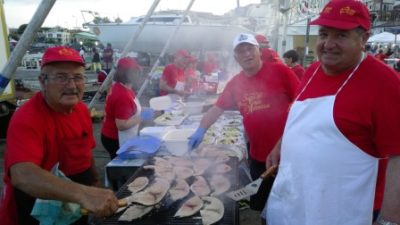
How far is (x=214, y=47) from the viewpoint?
16266 mm

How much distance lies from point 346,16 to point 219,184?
1.54 metres

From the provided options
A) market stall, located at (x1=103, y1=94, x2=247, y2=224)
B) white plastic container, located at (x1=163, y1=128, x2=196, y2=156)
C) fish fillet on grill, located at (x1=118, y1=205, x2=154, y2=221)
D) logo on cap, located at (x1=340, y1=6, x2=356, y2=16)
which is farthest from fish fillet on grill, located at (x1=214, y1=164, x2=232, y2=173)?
logo on cap, located at (x1=340, y1=6, x2=356, y2=16)

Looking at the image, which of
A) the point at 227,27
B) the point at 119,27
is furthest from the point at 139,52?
the point at 227,27

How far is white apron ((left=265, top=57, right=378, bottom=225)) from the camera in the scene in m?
1.72

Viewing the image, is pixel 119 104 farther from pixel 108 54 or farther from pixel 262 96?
pixel 108 54

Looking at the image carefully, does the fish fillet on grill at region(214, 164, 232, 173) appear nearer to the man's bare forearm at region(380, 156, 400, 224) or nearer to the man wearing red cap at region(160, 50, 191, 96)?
the man's bare forearm at region(380, 156, 400, 224)

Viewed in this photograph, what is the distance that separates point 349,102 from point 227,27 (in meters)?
12.8

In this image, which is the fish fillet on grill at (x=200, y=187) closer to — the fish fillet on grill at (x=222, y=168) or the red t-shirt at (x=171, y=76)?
the fish fillet on grill at (x=222, y=168)

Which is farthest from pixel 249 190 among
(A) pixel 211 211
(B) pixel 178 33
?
(B) pixel 178 33

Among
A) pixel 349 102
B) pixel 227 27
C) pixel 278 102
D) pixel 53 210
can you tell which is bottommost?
pixel 53 210

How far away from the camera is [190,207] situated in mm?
2270

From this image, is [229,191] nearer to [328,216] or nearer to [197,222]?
[197,222]

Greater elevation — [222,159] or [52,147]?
[52,147]

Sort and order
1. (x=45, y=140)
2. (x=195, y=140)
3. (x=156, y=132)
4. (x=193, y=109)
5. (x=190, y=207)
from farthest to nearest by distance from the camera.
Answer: (x=193, y=109) → (x=156, y=132) → (x=195, y=140) → (x=190, y=207) → (x=45, y=140)
